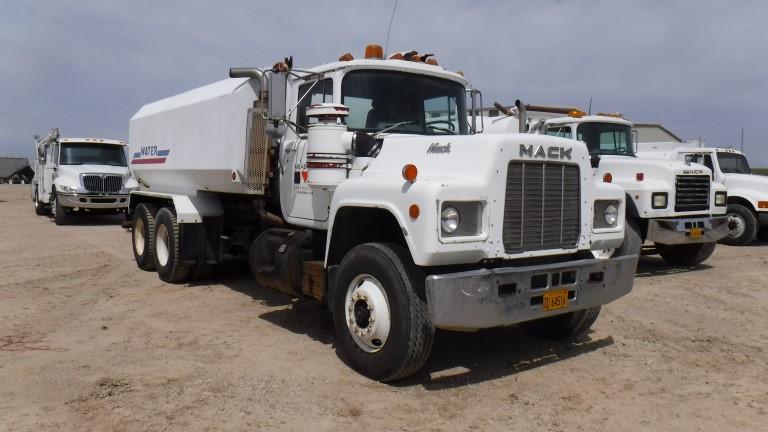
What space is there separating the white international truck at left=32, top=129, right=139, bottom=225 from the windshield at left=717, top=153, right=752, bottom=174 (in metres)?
15.2

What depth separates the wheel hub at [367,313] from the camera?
14.9ft

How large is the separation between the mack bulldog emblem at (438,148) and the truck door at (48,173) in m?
17.1

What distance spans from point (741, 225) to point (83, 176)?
55.6 ft

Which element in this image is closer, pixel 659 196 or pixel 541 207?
pixel 541 207

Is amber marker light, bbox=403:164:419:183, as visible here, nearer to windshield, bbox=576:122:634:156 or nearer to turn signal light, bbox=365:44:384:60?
turn signal light, bbox=365:44:384:60

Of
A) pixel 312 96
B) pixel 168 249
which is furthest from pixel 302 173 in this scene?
pixel 168 249

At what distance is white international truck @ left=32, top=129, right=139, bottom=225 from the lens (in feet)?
57.4

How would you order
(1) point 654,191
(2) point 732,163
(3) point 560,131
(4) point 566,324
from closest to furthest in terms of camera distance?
1. (4) point 566,324
2. (1) point 654,191
3. (3) point 560,131
4. (2) point 732,163

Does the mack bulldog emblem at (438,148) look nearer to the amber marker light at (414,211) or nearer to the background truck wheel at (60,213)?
the amber marker light at (414,211)

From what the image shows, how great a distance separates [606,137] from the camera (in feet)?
35.2

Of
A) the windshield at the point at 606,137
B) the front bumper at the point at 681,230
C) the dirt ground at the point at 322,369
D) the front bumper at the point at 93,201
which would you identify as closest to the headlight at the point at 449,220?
the dirt ground at the point at 322,369

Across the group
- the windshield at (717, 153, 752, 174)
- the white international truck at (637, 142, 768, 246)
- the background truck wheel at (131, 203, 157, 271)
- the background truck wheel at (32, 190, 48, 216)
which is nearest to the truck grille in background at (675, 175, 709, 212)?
the white international truck at (637, 142, 768, 246)

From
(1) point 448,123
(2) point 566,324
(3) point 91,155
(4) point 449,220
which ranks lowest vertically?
(2) point 566,324

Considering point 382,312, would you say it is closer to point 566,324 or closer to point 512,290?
point 512,290
